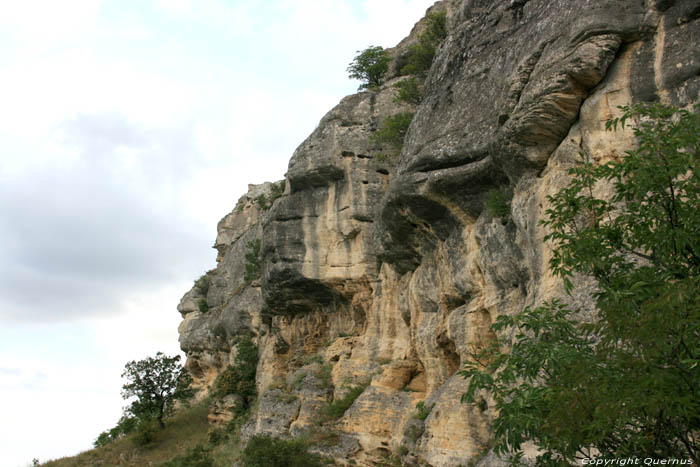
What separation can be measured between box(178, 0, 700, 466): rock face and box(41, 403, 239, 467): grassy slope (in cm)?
230

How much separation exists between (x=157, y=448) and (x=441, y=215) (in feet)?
74.4

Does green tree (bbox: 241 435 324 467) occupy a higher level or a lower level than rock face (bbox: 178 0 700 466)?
lower

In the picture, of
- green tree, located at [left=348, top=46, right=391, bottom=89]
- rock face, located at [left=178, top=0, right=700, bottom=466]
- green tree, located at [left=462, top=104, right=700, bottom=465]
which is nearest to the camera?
green tree, located at [left=462, top=104, right=700, bottom=465]

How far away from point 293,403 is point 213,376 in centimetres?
1838

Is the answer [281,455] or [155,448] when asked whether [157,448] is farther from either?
[281,455]

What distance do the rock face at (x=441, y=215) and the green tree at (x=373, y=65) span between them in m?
1.06

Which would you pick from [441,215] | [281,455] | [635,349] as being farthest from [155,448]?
[635,349]

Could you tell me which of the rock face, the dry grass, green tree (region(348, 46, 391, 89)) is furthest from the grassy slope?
green tree (region(348, 46, 391, 89))

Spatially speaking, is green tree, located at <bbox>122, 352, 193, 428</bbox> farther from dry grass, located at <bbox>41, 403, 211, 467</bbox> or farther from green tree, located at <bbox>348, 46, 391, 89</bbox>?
green tree, located at <bbox>348, 46, 391, 89</bbox>

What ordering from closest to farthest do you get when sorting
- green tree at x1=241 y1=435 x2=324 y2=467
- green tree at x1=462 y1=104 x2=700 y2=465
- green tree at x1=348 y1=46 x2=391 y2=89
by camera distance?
green tree at x1=462 y1=104 x2=700 y2=465 → green tree at x1=241 y1=435 x2=324 y2=467 → green tree at x1=348 y1=46 x2=391 y2=89

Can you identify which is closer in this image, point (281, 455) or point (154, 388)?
point (281, 455)

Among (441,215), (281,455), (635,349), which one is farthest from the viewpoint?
(281,455)

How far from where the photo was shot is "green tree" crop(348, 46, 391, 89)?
29.3m

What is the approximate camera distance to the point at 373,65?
2923 cm
